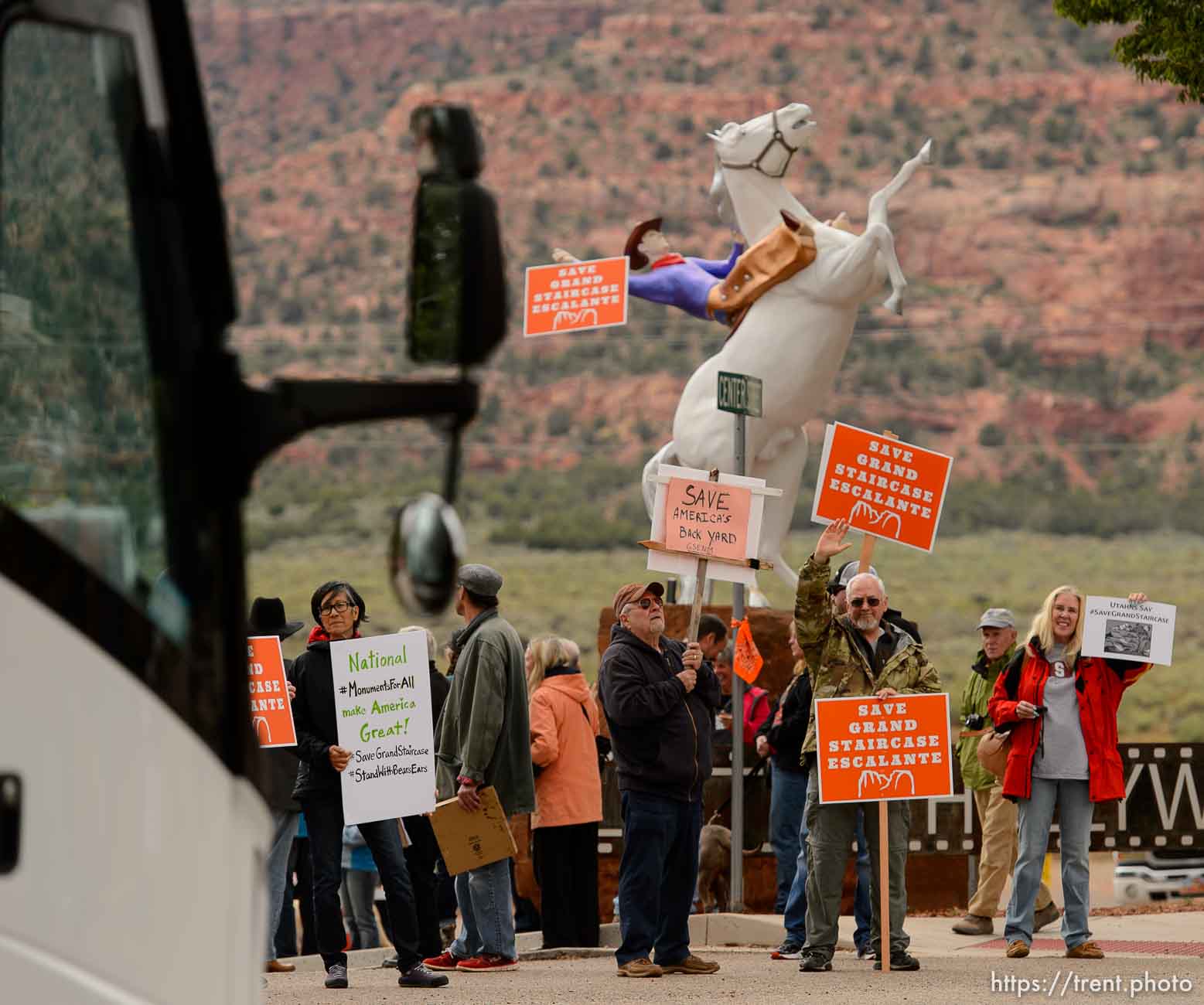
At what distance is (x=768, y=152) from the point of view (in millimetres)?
13938

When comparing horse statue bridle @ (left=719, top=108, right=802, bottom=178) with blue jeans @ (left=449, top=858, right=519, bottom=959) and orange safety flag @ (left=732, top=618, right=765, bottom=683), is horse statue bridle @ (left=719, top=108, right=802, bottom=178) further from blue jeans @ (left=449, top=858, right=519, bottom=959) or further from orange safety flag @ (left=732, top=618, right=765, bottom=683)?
blue jeans @ (left=449, top=858, right=519, bottom=959)

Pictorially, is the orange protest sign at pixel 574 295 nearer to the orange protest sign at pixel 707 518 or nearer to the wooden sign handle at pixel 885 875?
the orange protest sign at pixel 707 518

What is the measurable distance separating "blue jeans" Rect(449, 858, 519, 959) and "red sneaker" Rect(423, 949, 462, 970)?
71mm

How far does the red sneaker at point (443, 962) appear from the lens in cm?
984

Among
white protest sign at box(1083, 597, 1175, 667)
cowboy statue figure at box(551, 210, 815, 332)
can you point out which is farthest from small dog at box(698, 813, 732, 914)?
cowboy statue figure at box(551, 210, 815, 332)

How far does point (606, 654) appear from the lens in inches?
359

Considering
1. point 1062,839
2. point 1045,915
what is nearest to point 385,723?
point 1062,839

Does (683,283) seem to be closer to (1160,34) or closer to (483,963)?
(1160,34)

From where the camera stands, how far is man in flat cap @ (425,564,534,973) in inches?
365

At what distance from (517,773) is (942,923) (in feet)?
12.6

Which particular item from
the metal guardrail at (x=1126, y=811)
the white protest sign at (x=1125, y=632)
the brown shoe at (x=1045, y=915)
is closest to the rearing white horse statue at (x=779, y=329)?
the metal guardrail at (x=1126, y=811)

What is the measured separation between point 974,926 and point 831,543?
315 centimetres

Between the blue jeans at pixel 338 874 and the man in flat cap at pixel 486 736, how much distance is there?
375mm

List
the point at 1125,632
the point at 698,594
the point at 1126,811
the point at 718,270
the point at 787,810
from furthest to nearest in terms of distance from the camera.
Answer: the point at 718,270 < the point at 1126,811 < the point at 787,810 < the point at 698,594 < the point at 1125,632
